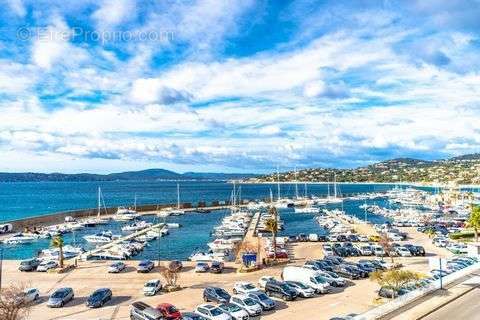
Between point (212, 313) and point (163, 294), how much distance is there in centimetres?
1114

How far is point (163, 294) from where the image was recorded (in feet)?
138

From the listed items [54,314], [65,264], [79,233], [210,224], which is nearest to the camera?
[54,314]

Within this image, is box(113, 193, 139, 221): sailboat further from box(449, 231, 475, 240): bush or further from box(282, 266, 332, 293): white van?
box(282, 266, 332, 293): white van

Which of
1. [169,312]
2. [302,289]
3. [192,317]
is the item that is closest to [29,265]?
[169,312]

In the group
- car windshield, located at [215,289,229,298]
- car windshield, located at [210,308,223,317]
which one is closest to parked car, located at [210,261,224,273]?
car windshield, located at [215,289,229,298]

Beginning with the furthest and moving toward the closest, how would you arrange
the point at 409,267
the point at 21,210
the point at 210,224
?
the point at 21,210, the point at 210,224, the point at 409,267

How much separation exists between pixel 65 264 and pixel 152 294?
863 inches

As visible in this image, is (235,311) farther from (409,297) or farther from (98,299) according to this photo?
(98,299)

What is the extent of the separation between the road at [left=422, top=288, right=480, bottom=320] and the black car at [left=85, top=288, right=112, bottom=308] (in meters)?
24.7

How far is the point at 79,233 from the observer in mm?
104375

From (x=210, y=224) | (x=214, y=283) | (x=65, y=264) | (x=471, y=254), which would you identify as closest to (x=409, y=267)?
(x=471, y=254)

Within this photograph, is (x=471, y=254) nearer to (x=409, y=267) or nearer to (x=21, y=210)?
(x=409, y=267)

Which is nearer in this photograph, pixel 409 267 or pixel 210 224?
pixel 409 267

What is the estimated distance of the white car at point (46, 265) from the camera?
54.7 m
